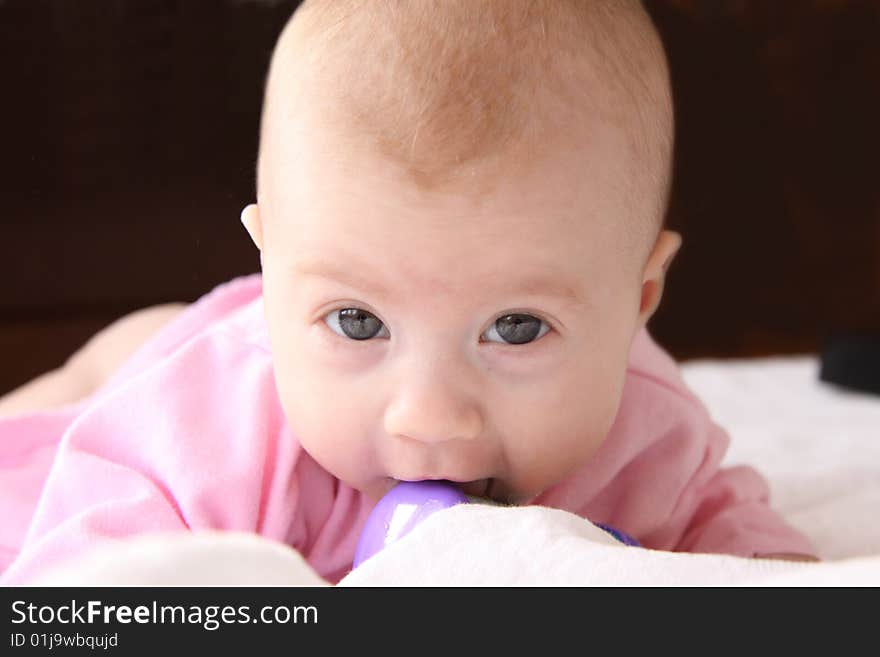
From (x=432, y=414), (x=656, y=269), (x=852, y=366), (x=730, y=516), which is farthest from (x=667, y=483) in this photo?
(x=852, y=366)

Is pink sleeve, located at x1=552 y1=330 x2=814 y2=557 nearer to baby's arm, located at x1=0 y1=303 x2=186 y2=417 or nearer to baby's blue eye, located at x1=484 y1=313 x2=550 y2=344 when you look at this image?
baby's blue eye, located at x1=484 y1=313 x2=550 y2=344

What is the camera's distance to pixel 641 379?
95cm

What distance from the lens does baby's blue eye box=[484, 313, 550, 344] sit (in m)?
0.70

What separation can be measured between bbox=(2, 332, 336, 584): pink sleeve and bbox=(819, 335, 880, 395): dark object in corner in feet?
2.55

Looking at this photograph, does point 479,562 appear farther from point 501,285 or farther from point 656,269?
point 656,269

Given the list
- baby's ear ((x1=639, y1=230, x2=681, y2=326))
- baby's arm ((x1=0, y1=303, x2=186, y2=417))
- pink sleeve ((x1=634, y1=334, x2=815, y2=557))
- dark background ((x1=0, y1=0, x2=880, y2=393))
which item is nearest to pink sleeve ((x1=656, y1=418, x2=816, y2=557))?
pink sleeve ((x1=634, y1=334, x2=815, y2=557))

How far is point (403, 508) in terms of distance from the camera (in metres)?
0.72

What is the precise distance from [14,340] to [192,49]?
367 mm

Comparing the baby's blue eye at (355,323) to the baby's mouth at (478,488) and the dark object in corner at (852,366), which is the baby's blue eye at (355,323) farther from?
the dark object in corner at (852,366)

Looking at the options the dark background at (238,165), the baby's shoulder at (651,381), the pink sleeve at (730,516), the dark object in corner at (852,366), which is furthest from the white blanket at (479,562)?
the dark object in corner at (852,366)

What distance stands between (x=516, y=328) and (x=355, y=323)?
91 millimetres
